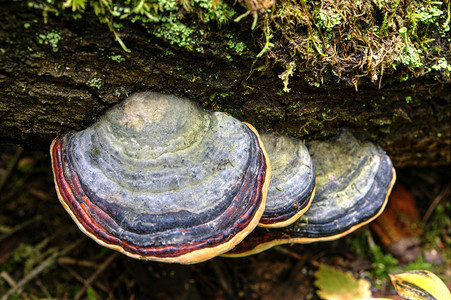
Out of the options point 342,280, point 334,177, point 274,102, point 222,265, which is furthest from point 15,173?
→ point 342,280

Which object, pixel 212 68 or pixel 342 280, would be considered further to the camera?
pixel 342 280

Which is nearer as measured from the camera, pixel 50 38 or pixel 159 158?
pixel 50 38

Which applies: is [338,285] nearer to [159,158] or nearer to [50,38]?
[159,158]

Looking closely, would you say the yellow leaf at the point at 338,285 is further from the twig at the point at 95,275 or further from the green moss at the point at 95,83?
the green moss at the point at 95,83

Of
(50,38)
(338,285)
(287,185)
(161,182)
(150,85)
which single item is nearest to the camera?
(50,38)

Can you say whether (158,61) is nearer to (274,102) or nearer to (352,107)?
(274,102)

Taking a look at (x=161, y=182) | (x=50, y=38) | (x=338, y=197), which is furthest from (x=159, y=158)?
(x=338, y=197)
